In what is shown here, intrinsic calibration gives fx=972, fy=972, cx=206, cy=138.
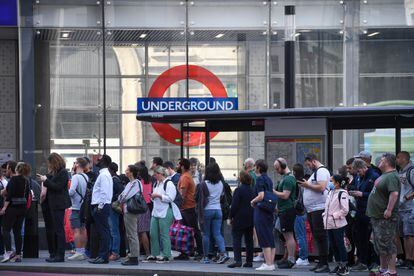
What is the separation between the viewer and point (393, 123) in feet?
59.0

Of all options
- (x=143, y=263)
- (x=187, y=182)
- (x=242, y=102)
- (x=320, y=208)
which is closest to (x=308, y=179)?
(x=320, y=208)

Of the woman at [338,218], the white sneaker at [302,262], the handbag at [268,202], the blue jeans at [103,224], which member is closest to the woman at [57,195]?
the blue jeans at [103,224]

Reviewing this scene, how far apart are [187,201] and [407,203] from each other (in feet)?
13.6

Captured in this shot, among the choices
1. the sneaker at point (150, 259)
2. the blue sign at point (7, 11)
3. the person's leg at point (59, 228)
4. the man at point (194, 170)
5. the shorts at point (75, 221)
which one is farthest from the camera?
the blue sign at point (7, 11)

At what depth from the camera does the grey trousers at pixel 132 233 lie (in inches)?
669

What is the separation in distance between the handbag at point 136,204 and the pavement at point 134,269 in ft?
3.16

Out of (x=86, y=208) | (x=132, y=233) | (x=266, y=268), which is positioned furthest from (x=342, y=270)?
(x=86, y=208)

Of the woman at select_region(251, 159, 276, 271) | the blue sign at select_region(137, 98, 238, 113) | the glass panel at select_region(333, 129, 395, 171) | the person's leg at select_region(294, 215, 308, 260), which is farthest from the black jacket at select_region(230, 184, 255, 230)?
the blue sign at select_region(137, 98, 238, 113)

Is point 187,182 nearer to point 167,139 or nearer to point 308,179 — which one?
point 308,179

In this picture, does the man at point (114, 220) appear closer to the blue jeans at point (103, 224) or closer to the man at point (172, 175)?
the blue jeans at point (103, 224)

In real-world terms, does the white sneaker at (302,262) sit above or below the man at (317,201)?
below

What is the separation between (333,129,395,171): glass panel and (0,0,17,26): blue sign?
852 centimetres

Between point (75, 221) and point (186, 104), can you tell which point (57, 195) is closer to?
point (75, 221)

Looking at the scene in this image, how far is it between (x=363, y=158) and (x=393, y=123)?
2178 mm
